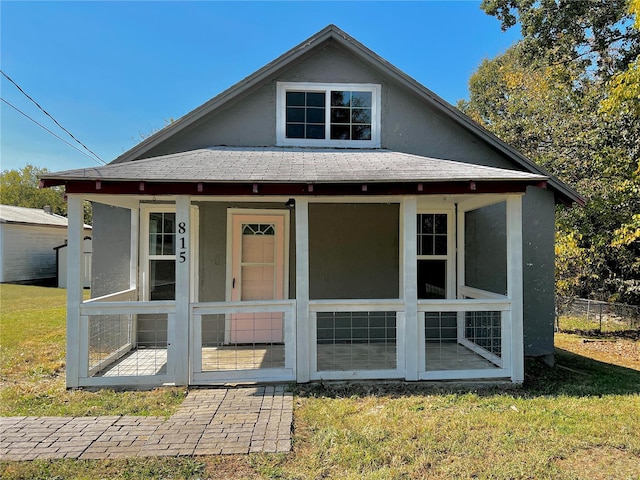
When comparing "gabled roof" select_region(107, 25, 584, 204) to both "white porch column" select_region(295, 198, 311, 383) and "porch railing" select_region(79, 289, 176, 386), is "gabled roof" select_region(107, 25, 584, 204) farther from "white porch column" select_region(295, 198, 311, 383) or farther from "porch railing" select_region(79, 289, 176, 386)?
"white porch column" select_region(295, 198, 311, 383)

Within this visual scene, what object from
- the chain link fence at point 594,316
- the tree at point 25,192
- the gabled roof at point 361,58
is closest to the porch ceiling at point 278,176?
the gabled roof at point 361,58

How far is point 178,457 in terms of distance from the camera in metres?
3.53

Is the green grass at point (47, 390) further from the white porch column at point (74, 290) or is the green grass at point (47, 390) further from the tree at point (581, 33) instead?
the tree at point (581, 33)

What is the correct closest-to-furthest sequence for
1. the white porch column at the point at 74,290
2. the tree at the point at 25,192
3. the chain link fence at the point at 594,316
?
the white porch column at the point at 74,290, the chain link fence at the point at 594,316, the tree at the point at 25,192

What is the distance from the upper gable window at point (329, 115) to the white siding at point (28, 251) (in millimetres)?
19394

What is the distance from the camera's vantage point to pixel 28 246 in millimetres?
21156

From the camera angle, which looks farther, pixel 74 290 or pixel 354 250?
pixel 354 250

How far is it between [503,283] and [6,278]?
23116 millimetres

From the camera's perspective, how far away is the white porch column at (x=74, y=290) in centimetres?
526

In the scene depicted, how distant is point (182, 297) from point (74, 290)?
57.7 inches

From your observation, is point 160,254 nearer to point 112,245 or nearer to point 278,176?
point 112,245

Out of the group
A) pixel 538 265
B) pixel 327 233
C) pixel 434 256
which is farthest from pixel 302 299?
pixel 538 265

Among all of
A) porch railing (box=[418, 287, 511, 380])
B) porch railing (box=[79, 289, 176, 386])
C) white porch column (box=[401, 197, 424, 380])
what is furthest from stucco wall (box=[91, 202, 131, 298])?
porch railing (box=[418, 287, 511, 380])

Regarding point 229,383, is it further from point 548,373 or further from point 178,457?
point 548,373
